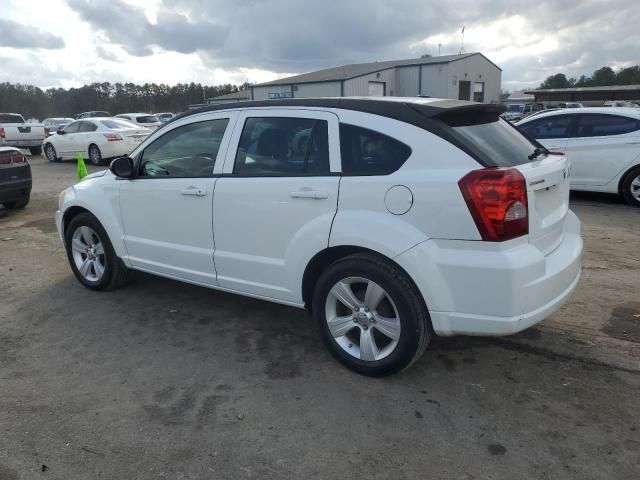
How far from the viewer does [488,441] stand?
2.77 meters

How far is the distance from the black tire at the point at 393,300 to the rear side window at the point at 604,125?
7237 millimetres

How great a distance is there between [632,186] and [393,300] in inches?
282

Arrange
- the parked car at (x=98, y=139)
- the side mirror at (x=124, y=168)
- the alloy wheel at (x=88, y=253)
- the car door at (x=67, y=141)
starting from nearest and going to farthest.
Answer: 1. the side mirror at (x=124, y=168)
2. the alloy wheel at (x=88, y=253)
3. the parked car at (x=98, y=139)
4. the car door at (x=67, y=141)

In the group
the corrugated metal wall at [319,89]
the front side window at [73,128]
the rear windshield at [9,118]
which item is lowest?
the front side window at [73,128]

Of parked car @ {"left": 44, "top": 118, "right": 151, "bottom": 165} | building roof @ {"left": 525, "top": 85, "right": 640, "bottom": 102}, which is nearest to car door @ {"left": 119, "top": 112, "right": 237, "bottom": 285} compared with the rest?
parked car @ {"left": 44, "top": 118, "right": 151, "bottom": 165}

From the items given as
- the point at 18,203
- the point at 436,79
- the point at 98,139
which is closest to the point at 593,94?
the point at 436,79

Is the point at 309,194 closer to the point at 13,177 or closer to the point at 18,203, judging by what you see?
the point at 13,177

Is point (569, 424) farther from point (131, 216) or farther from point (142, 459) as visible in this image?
point (131, 216)

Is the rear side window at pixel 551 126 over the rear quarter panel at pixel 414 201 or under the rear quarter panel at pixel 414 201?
over

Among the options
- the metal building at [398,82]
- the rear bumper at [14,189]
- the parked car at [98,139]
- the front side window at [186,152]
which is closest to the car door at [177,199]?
the front side window at [186,152]

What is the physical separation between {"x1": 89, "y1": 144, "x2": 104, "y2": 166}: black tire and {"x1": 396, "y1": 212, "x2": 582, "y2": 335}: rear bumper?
15399 millimetres

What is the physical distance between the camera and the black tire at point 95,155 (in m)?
16.3

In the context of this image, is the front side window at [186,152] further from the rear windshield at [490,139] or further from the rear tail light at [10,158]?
the rear tail light at [10,158]

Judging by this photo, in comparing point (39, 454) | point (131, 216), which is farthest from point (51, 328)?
point (39, 454)
